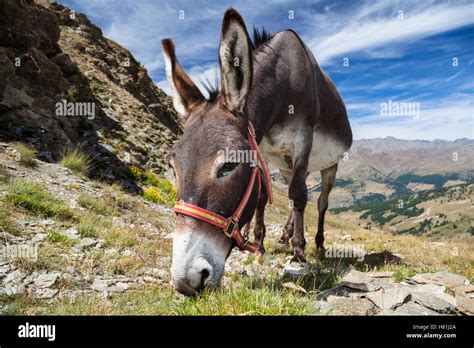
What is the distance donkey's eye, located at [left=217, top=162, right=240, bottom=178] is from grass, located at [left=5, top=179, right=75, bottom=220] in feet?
21.6

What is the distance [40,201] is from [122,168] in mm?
11482

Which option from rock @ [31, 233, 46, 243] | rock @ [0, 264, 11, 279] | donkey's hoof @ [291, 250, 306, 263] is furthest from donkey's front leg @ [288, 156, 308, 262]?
rock @ [31, 233, 46, 243]

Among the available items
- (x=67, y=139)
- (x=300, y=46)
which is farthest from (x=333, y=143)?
(x=67, y=139)

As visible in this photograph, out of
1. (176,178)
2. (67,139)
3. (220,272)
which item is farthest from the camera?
(67,139)

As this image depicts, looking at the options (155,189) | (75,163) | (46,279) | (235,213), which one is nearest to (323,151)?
(235,213)

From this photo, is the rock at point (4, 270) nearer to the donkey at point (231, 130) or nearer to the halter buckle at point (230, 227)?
the donkey at point (231, 130)

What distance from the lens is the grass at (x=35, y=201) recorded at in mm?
8109

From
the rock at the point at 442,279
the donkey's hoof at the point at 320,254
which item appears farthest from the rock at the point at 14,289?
the donkey's hoof at the point at 320,254

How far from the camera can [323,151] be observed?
8.72 m

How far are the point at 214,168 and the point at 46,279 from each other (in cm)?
367

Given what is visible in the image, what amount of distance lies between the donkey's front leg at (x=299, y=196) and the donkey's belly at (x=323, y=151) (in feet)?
6.26

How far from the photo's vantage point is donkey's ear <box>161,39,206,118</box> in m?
4.70

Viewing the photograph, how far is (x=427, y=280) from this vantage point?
5305 millimetres

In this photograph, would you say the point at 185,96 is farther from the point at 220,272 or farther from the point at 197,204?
the point at 220,272
